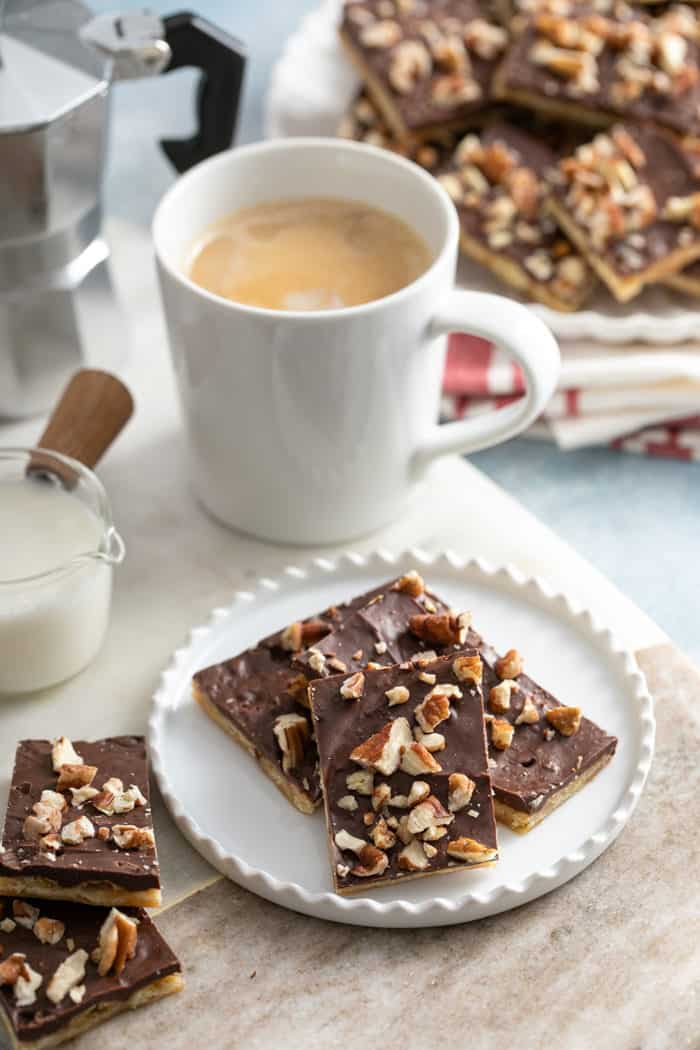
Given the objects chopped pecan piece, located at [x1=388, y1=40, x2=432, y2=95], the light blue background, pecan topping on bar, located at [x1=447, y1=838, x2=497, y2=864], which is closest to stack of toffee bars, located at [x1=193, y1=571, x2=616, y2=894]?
pecan topping on bar, located at [x1=447, y1=838, x2=497, y2=864]

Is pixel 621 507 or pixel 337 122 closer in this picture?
pixel 621 507

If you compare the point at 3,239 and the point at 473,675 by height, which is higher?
the point at 3,239

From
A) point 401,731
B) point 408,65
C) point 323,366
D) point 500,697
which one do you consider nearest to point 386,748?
point 401,731

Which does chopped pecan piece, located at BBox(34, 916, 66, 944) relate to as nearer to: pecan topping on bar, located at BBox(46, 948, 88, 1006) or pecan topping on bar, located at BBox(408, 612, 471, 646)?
pecan topping on bar, located at BBox(46, 948, 88, 1006)

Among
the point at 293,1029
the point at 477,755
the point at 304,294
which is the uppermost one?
the point at 304,294

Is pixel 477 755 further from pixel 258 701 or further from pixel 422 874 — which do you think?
pixel 258 701

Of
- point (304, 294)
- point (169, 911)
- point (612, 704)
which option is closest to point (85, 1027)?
point (169, 911)

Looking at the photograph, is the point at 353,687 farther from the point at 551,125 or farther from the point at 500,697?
the point at 551,125
